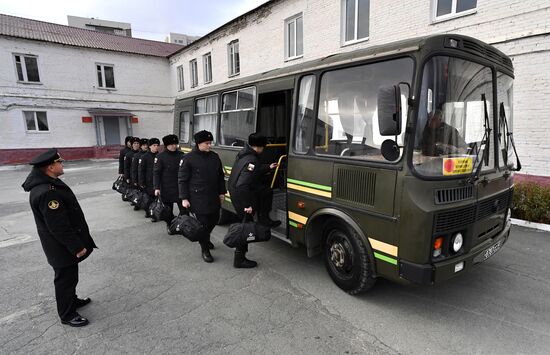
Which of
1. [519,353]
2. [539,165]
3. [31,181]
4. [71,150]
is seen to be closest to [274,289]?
[519,353]

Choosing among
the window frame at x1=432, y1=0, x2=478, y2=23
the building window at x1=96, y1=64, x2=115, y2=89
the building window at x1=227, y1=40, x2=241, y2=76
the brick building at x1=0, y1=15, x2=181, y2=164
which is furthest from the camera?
the building window at x1=96, y1=64, x2=115, y2=89

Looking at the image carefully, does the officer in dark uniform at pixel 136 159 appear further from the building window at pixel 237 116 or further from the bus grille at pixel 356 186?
the bus grille at pixel 356 186

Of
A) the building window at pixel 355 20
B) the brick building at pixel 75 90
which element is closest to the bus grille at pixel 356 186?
the building window at pixel 355 20

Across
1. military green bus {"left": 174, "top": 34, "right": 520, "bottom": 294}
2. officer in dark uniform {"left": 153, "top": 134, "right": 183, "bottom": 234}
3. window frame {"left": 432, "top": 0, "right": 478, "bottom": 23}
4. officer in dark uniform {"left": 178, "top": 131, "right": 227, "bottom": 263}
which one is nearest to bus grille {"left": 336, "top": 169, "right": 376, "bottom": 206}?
military green bus {"left": 174, "top": 34, "right": 520, "bottom": 294}

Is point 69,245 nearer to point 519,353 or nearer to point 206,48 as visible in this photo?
point 519,353

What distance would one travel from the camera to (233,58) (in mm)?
16766

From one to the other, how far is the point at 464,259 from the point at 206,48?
61.3ft

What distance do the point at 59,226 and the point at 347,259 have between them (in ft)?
9.60

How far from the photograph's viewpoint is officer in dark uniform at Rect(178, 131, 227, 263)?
4.41 meters

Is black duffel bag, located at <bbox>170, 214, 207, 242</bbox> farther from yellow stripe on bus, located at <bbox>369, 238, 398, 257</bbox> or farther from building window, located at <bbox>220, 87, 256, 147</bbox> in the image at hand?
yellow stripe on bus, located at <bbox>369, 238, 398, 257</bbox>

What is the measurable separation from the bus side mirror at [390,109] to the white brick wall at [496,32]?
5964 millimetres

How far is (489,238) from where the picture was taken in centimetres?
339

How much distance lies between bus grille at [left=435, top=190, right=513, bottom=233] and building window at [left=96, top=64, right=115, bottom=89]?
24.1m

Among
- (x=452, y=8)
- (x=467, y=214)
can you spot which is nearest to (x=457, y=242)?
(x=467, y=214)
